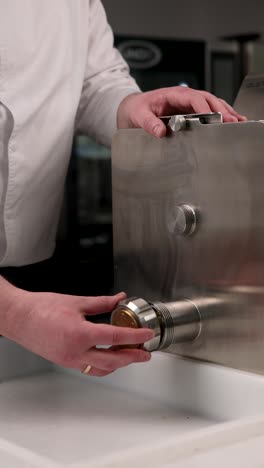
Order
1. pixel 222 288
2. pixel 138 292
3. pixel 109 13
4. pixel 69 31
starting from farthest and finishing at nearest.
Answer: pixel 109 13 < pixel 69 31 < pixel 138 292 < pixel 222 288

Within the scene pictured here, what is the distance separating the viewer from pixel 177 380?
2.80ft

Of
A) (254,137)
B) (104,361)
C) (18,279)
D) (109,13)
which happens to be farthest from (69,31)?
(109,13)

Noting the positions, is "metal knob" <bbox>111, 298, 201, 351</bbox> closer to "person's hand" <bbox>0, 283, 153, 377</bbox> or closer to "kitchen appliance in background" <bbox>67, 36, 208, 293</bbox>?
"person's hand" <bbox>0, 283, 153, 377</bbox>

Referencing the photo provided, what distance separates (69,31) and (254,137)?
492mm

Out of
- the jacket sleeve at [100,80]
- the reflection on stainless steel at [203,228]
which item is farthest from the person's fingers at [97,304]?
the jacket sleeve at [100,80]

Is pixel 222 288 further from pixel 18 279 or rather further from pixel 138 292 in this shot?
pixel 18 279

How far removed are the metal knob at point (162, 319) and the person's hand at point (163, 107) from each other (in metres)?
0.19

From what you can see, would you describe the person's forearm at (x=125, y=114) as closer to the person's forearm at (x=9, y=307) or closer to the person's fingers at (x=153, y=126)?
the person's fingers at (x=153, y=126)

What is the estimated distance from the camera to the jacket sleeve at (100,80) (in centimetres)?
122

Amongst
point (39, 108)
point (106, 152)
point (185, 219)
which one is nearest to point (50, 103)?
point (39, 108)

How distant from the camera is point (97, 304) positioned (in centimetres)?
77

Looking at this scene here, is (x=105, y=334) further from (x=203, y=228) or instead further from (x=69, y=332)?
(x=203, y=228)

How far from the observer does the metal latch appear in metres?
0.84

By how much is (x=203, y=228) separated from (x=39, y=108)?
380 millimetres
